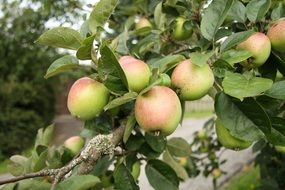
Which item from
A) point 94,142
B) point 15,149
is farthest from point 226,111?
point 15,149

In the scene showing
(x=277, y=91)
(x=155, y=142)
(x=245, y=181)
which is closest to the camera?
(x=277, y=91)

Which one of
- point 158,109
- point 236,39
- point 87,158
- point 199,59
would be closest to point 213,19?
point 236,39

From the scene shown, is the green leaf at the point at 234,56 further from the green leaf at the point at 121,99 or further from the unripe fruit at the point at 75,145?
the unripe fruit at the point at 75,145

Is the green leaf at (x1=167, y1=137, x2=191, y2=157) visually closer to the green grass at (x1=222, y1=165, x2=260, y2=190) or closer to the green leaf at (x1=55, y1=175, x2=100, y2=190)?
the green leaf at (x1=55, y1=175, x2=100, y2=190)

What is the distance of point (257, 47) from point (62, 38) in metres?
0.42

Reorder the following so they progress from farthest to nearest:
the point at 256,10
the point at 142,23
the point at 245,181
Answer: the point at 245,181 < the point at 142,23 < the point at 256,10

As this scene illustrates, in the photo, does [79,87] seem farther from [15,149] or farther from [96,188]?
[15,149]

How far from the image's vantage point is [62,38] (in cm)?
81

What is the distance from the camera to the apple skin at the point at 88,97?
32.2 inches

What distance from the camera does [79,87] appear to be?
32.6 inches

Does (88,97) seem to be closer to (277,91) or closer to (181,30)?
(277,91)

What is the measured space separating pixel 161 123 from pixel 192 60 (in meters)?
0.14

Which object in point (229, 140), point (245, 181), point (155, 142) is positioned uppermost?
point (229, 140)

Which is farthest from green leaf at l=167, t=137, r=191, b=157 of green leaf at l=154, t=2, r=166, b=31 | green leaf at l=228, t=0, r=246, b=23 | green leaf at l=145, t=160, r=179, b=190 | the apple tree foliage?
green leaf at l=228, t=0, r=246, b=23
